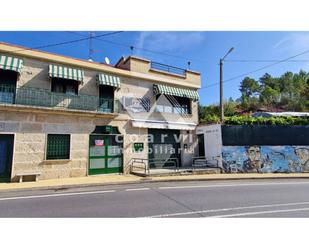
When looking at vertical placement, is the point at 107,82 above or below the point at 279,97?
below

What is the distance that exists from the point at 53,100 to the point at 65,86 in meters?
1.37

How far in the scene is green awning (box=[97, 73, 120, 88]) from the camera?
14.5m

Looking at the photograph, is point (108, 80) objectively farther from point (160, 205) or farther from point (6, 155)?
point (160, 205)

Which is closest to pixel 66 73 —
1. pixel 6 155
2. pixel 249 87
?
pixel 6 155

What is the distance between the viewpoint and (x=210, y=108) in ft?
119

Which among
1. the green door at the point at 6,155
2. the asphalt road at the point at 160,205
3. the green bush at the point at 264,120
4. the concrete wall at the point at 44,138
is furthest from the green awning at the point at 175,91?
the green door at the point at 6,155

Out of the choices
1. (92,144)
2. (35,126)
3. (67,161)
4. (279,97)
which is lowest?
(67,161)

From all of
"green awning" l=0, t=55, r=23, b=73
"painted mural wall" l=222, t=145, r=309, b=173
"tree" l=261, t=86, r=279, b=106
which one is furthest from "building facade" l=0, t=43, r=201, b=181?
"tree" l=261, t=86, r=279, b=106

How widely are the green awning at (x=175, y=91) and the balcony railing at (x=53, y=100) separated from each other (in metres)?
3.62

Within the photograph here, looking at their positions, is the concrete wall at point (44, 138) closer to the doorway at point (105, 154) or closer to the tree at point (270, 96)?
the doorway at point (105, 154)

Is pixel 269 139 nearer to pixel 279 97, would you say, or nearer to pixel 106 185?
pixel 106 185

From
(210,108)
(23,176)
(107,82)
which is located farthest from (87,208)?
(210,108)

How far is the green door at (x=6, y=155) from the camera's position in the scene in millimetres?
11383
